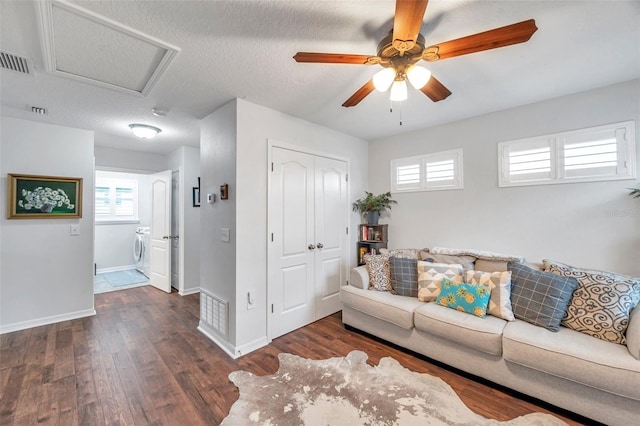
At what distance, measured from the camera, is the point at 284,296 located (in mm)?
3014

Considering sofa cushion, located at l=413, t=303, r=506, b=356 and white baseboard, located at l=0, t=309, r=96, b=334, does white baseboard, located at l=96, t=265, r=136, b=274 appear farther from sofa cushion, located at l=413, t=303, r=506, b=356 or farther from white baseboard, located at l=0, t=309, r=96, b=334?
sofa cushion, located at l=413, t=303, r=506, b=356

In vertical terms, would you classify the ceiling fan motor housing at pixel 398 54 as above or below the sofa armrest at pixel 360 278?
above

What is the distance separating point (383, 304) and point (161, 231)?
4.14 metres

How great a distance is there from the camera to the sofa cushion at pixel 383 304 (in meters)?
2.50

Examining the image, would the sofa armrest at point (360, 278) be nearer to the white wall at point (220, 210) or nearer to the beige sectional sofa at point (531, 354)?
the beige sectional sofa at point (531, 354)

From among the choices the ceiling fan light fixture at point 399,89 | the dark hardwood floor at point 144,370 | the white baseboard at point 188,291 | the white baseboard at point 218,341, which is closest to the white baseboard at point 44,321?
the dark hardwood floor at point 144,370

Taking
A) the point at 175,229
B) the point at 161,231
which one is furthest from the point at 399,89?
the point at 161,231

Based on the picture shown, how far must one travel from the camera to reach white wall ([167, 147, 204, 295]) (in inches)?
173

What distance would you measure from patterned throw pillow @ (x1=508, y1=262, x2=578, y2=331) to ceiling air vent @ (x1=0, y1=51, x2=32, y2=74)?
14.1 feet

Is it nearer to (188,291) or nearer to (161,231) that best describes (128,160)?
(161,231)

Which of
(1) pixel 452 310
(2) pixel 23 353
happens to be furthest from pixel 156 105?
(1) pixel 452 310

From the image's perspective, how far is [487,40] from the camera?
1.34 m

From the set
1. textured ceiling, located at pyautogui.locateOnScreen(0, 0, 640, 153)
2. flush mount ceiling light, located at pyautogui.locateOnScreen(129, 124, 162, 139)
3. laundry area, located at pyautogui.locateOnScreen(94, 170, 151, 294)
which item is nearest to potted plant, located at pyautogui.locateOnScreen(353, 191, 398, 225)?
textured ceiling, located at pyautogui.locateOnScreen(0, 0, 640, 153)

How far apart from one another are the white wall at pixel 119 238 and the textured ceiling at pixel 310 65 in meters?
3.69
